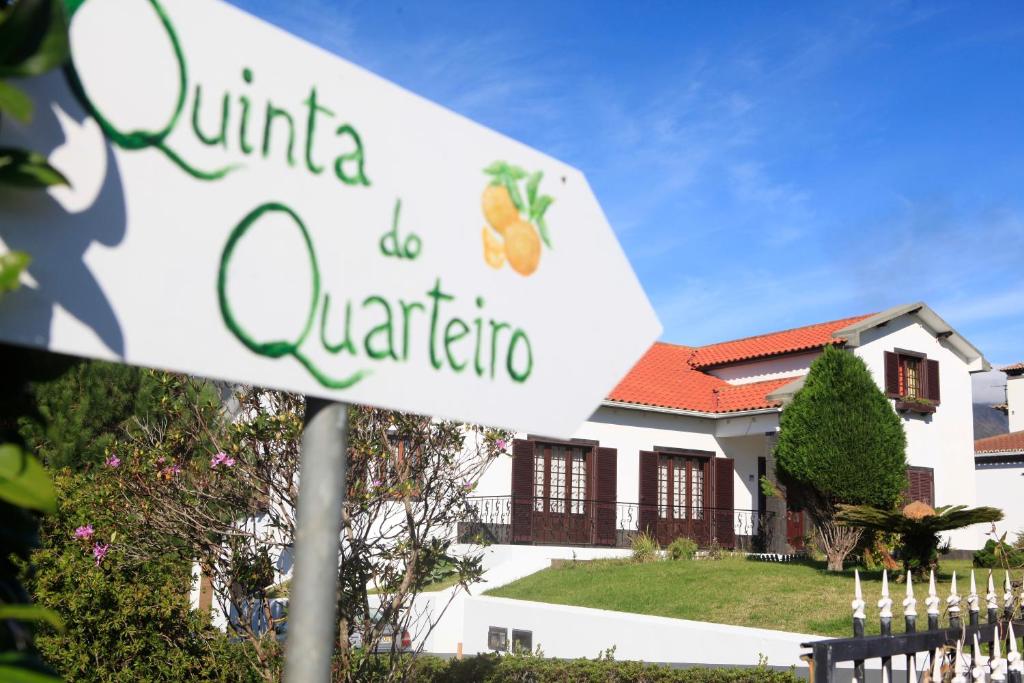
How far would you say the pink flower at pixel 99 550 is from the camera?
6.98 m

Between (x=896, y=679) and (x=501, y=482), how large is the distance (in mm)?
12511

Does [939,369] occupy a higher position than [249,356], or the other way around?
[939,369]

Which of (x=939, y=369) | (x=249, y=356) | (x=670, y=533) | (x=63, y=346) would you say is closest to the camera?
(x=63, y=346)

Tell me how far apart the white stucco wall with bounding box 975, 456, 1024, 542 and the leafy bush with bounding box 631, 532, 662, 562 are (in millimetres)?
18571

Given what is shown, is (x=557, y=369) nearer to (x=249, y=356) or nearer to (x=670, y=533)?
(x=249, y=356)

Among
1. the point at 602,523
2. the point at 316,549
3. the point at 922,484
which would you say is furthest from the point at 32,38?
the point at 922,484

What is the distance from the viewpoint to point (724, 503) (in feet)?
79.2

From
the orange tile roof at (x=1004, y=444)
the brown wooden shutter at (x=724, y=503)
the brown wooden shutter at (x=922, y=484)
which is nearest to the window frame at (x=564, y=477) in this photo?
the brown wooden shutter at (x=724, y=503)

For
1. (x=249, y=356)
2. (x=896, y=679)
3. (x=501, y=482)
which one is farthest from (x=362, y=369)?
(x=501, y=482)

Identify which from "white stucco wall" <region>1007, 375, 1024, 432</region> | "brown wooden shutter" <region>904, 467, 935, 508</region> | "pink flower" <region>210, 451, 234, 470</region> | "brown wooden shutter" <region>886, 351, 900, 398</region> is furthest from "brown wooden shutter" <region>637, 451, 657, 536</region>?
"white stucco wall" <region>1007, 375, 1024, 432</region>

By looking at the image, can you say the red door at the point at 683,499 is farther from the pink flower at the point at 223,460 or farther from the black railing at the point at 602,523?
the pink flower at the point at 223,460

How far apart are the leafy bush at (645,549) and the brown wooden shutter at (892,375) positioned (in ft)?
24.4

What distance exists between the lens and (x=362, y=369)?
Answer: 4.54ft

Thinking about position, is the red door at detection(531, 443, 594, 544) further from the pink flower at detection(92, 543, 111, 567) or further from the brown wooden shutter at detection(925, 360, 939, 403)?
the pink flower at detection(92, 543, 111, 567)
